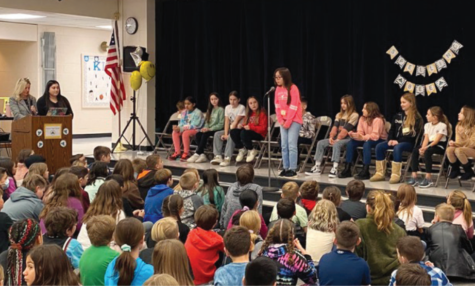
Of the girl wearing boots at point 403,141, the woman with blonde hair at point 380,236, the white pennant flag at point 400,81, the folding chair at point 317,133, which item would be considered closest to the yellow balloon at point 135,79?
the folding chair at point 317,133

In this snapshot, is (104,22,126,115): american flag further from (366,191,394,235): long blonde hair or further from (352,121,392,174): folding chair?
(366,191,394,235): long blonde hair

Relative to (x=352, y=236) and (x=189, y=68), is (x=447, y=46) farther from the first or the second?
(x=352, y=236)

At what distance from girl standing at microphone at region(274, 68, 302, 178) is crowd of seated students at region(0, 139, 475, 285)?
8.25ft

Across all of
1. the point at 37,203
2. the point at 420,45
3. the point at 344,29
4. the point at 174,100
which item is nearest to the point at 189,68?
the point at 174,100

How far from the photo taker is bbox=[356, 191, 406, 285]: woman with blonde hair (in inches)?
183

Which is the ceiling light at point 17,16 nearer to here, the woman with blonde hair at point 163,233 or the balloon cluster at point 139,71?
the balloon cluster at point 139,71

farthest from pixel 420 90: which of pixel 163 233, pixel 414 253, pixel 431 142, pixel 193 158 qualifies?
pixel 163 233

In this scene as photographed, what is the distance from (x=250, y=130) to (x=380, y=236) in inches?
194

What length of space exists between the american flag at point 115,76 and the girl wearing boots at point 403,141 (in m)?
5.29

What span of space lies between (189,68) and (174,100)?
624 millimetres

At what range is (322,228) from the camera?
15.5ft

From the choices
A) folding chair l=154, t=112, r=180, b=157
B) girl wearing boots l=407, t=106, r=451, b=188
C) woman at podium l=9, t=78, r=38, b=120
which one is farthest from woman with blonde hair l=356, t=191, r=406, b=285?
folding chair l=154, t=112, r=180, b=157

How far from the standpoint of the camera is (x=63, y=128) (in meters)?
8.77

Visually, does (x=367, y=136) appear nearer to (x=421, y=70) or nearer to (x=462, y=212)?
(x=421, y=70)
